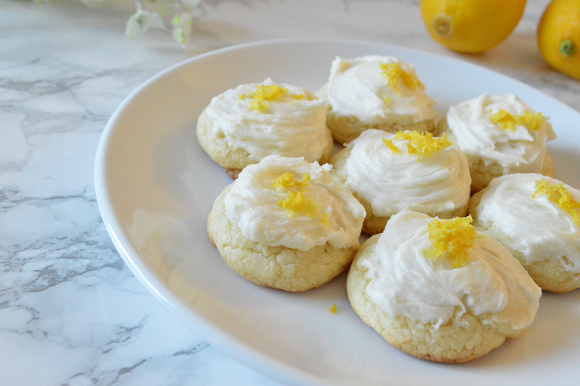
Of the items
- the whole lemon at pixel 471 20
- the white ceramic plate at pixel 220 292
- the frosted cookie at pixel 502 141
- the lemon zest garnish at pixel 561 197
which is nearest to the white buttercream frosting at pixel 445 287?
the white ceramic plate at pixel 220 292

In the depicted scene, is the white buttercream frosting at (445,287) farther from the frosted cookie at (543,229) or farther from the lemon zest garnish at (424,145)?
the lemon zest garnish at (424,145)

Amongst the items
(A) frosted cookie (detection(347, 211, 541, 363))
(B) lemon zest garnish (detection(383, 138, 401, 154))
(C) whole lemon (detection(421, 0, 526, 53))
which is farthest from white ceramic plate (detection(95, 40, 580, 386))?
(C) whole lemon (detection(421, 0, 526, 53))

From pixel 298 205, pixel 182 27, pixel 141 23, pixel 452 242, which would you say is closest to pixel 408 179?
pixel 452 242

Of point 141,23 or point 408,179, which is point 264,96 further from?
point 141,23

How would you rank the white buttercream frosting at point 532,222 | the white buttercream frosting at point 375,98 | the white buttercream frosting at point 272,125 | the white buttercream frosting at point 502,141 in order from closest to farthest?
1. the white buttercream frosting at point 532,222
2. the white buttercream frosting at point 272,125
3. the white buttercream frosting at point 502,141
4. the white buttercream frosting at point 375,98

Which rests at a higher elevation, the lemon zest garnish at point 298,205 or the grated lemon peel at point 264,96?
the grated lemon peel at point 264,96

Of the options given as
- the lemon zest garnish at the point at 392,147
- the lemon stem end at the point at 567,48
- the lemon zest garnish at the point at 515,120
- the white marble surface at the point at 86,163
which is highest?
the lemon stem end at the point at 567,48

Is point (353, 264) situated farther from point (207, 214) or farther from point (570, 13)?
point (570, 13)
